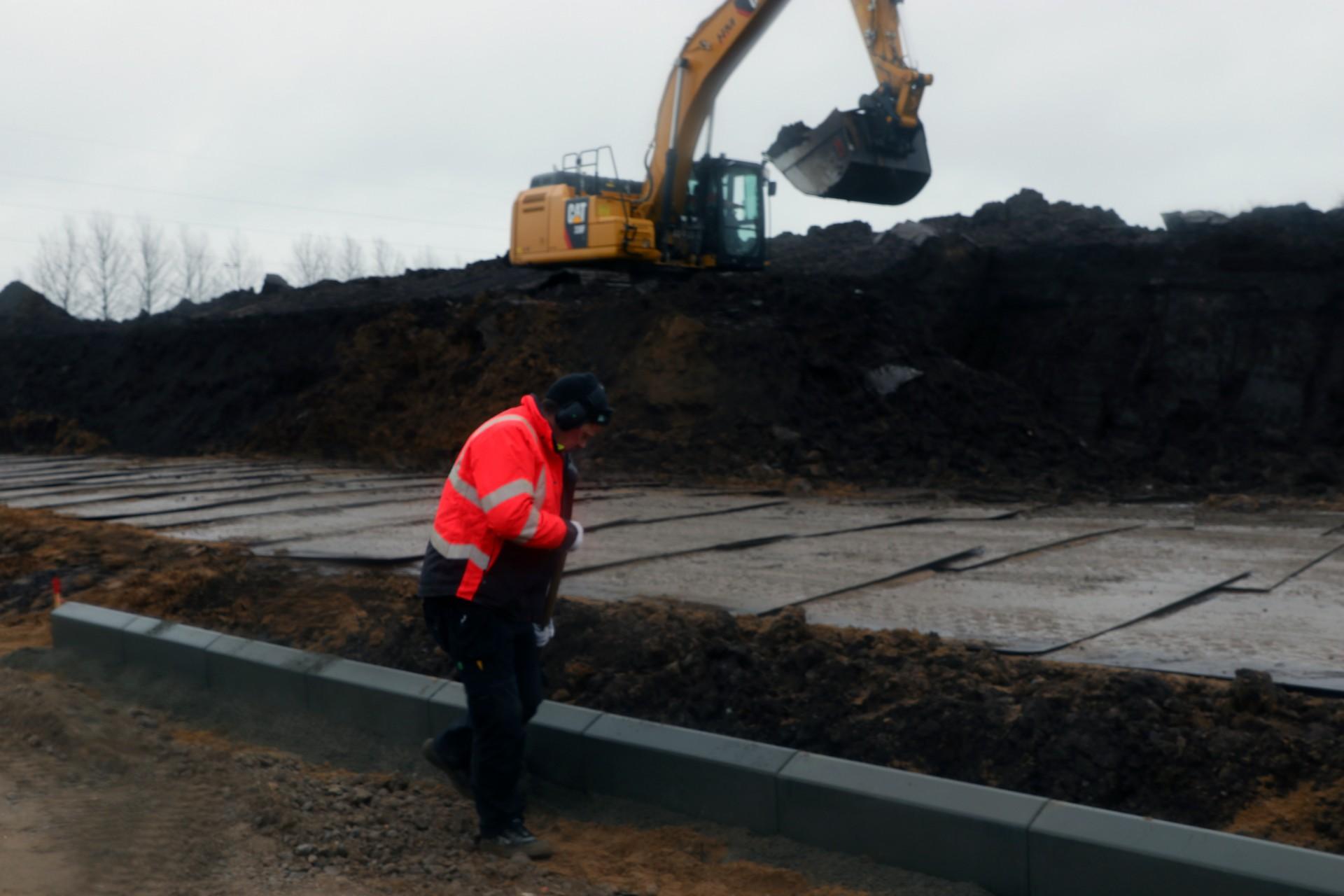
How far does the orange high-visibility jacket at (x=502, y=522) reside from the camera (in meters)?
4.02

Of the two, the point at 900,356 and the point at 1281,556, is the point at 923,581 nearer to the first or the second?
the point at 1281,556

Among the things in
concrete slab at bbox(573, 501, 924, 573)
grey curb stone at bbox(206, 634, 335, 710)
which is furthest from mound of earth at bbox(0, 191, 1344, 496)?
grey curb stone at bbox(206, 634, 335, 710)

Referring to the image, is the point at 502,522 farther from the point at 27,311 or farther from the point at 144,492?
the point at 27,311

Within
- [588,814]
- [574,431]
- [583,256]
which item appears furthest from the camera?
[583,256]

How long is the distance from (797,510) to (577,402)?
7.56 metres

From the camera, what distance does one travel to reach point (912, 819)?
3812 millimetres

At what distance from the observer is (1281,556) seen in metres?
8.07

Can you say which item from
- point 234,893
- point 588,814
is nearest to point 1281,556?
point 588,814

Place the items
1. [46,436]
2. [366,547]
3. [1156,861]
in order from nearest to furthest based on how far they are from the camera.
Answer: [1156,861] < [366,547] < [46,436]

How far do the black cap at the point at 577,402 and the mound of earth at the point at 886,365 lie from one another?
9.56 m

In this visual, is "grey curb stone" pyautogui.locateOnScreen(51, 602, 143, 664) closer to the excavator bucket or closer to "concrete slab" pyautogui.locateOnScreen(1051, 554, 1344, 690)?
"concrete slab" pyautogui.locateOnScreen(1051, 554, 1344, 690)

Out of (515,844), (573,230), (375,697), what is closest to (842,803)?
(515,844)

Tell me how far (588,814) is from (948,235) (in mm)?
17622

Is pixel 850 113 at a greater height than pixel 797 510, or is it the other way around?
pixel 850 113
